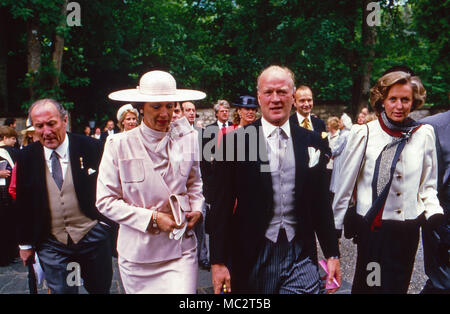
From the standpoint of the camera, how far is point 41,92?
48.9 ft

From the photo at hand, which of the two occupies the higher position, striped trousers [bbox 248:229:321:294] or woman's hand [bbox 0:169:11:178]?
woman's hand [bbox 0:169:11:178]

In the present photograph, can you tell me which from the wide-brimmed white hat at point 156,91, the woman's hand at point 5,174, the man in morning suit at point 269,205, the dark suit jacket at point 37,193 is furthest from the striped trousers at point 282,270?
the woman's hand at point 5,174

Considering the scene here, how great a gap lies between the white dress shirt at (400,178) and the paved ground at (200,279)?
1873mm

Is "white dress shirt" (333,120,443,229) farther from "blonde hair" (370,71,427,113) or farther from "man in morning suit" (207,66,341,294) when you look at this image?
"man in morning suit" (207,66,341,294)

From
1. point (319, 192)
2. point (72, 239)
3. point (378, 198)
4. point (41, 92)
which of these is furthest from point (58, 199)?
point (41, 92)

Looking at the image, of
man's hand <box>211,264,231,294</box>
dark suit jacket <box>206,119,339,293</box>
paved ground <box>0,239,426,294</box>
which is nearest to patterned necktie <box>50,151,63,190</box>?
dark suit jacket <box>206,119,339,293</box>

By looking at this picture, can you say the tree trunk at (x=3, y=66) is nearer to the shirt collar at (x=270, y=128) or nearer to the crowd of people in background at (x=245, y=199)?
the crowd of people in background at (x=245, y=199)

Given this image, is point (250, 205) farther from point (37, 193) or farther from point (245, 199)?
point (37, 193)

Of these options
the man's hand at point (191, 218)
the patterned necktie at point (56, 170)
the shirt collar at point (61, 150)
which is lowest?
the man's hand at point (191, 218)

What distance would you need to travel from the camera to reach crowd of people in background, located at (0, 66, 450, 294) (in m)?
2.75

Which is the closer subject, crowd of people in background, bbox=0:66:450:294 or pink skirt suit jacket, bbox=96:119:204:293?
crowd of people in background, bbox=0:66:450:294

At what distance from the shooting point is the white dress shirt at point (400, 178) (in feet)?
10.4

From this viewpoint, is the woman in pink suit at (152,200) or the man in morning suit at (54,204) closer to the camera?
the woman in pink suit at (152,200)

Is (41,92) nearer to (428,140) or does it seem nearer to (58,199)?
(58,199)
